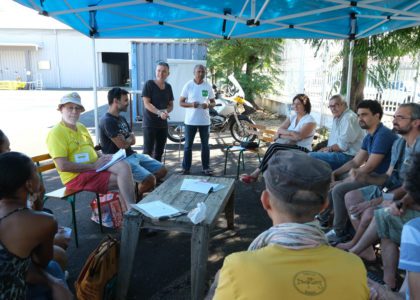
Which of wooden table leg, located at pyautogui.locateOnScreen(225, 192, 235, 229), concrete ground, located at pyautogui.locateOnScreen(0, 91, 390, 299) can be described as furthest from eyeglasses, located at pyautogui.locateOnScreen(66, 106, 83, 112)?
wooden table leg, located at pyautogui.locateOnScreen(225, 192, 235, 229)

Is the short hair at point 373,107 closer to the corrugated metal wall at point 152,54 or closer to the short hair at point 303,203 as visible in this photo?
the short hair at point 303,203

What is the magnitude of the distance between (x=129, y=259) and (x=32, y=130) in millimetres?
8351

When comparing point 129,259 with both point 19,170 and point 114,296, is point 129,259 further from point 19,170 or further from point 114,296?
point 19,170

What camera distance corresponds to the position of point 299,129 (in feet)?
15.4

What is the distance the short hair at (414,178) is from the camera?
184 centimetres

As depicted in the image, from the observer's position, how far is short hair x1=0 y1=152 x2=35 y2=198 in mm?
1740

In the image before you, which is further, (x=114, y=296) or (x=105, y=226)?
(x=105, y=226)

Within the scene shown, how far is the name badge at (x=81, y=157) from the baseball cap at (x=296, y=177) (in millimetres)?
2833

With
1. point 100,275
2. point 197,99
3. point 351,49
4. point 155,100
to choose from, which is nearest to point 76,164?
point 100,275

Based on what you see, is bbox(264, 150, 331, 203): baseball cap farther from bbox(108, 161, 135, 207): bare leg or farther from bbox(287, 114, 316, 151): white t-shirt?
bbox(287, 114, 316, 151): white t-shirt

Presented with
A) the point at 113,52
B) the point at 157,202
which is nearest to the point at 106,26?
the point at 157,202

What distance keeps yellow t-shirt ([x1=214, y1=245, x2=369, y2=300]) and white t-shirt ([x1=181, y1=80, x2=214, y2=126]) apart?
4.54m

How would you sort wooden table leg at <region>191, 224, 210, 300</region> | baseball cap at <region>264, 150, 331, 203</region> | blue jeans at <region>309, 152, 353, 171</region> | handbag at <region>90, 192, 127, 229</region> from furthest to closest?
1. blue jeans at <region>309, 152, 353, 171</region>
2. handbag at <region>90, 192, 127, 229</region>
3. wooden table leg at <region>191, 224, 210, 300</region>
4. baseball cap at <region>264, 150, 331, 203</region>

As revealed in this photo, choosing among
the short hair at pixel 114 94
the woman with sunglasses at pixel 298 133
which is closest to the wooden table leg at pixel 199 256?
the short hair at pixel 114 94
